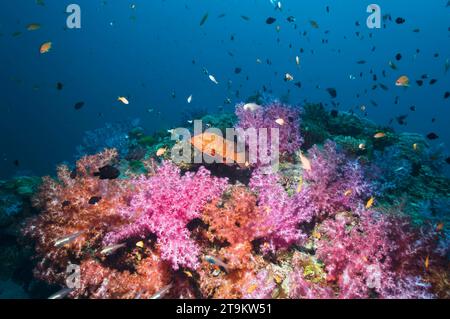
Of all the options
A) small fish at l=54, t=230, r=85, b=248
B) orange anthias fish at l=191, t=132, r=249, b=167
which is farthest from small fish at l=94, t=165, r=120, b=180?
orange anthias fish at l=191, t=132, r=249, b=167

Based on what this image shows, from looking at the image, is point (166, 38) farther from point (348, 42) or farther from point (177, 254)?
point (177, 254)

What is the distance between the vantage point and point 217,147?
17.0 feet

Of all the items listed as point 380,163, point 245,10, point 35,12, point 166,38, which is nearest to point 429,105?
point 245,10

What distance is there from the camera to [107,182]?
5.14 metres

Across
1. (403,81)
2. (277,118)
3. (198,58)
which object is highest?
(198,58)

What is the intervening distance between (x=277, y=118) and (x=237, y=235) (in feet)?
10.4

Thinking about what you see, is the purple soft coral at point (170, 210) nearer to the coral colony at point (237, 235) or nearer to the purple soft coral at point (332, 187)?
the coral colony at point (237, 235)

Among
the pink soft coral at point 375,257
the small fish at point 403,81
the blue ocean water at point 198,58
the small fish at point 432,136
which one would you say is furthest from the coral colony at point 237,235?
the blue ocean water at point 198,58

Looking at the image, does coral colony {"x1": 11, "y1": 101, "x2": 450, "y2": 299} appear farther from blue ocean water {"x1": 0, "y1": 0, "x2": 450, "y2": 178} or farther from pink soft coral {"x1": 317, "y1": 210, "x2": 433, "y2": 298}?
blue ocean water {"x1": 0, "y1": 0, "x2": 450, "y2": 178}

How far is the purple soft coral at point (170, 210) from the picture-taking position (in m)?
4.05

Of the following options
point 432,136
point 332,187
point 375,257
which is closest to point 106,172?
point 332,187

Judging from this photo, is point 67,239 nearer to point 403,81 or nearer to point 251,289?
point 251,289

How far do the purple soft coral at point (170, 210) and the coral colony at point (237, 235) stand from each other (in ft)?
0.05

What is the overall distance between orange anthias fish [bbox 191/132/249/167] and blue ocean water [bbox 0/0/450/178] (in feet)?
185
